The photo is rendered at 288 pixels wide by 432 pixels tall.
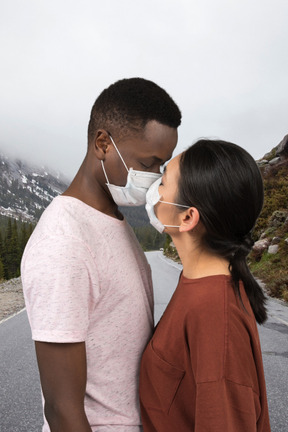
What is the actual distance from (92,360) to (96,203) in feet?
1.87

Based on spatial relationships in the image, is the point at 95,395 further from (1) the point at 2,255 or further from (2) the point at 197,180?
(1) the point at 2,255

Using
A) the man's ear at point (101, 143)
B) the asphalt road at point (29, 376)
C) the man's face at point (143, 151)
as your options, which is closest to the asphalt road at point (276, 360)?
the asphalt road at point (29, 376)

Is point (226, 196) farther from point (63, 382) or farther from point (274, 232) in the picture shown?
point (274, 232)

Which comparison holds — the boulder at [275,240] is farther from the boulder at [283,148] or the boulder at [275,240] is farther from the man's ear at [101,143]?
the boulder at [283,148]

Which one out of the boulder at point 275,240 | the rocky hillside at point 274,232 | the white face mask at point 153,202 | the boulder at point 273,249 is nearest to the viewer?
the white face mask at point 153,202

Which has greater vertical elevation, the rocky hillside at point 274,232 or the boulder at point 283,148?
the boulder at point 283,148

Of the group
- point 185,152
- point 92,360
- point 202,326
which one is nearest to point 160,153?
point 185,152

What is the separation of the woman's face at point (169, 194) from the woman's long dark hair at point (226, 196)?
0.06m

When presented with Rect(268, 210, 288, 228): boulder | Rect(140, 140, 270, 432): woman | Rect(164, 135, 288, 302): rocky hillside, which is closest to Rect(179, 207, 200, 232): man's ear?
Rect(140, 140, 270, 432): woman

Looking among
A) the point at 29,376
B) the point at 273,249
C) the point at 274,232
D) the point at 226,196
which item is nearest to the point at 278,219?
the point at 274,232

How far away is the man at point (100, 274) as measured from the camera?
3.60 feet

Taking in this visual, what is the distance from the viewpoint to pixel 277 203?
2331cm

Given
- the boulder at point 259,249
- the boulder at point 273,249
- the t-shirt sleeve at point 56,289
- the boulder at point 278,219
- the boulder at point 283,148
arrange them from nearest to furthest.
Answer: the t-shirt sleeve at point 56,289, the boulder at point 273,249, the boulder at point 259,249, the boulder at point 278,219, the boulder at point 283,148

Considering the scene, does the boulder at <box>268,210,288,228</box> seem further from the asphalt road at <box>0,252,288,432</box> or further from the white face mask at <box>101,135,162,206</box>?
the white face mask at <box>101,135,162,206</box>
